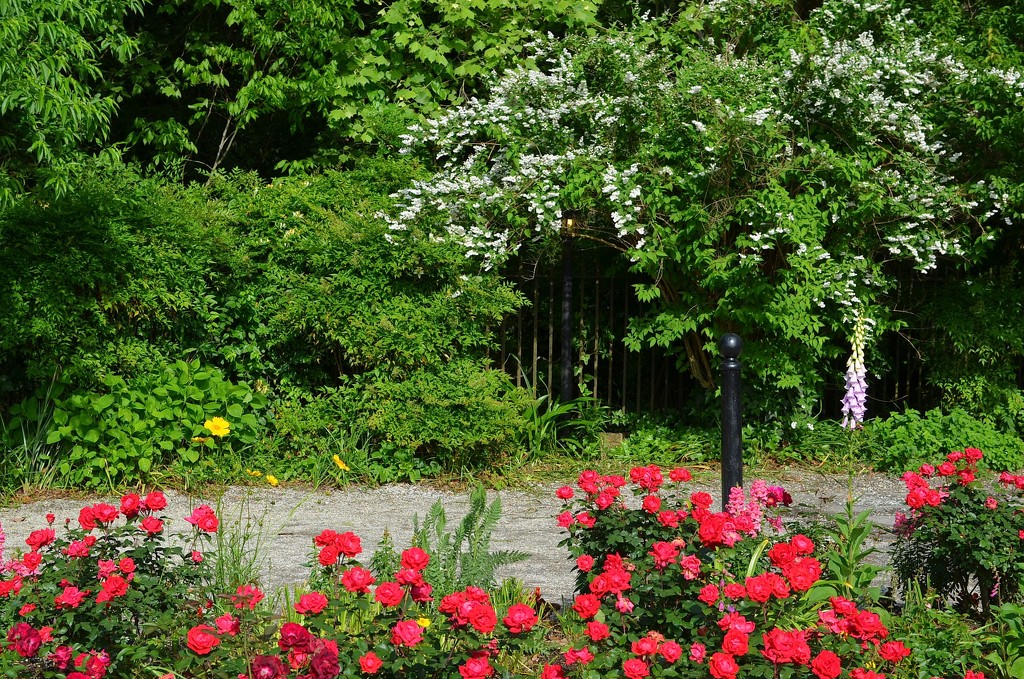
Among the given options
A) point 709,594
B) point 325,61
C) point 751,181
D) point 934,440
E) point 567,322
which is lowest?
point 709,594

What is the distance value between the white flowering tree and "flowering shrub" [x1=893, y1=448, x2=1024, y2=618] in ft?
9.74

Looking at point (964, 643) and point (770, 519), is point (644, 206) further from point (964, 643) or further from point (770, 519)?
point (964, 643)

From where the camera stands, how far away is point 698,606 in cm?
273

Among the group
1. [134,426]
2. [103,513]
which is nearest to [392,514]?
[134,426]

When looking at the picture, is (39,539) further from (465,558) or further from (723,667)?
(723,667)

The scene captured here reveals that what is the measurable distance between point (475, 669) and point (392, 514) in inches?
131

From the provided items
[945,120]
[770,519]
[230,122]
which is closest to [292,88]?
[230,122]

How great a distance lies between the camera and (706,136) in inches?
253

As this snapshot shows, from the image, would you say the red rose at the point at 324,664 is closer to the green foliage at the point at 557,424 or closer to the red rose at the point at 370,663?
the red rose at the point at 370,663

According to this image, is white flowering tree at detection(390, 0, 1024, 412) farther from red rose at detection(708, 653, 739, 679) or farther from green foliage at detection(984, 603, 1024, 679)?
red rose at detection(708, 653, 739, 679)

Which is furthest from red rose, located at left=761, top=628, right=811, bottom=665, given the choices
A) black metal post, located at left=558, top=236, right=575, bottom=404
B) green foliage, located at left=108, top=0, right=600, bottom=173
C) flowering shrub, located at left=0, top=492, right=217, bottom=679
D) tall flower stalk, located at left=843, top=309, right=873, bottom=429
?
green foliage, located at left=108, top=0, right=600, bottom=173

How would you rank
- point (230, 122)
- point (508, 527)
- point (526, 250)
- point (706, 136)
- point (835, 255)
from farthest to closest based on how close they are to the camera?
point (230, 122), point (526, 250), point (835, 255), point (706, 136), point (508, 527)

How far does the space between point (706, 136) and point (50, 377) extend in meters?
4.26

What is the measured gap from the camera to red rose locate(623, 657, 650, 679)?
2.38m
